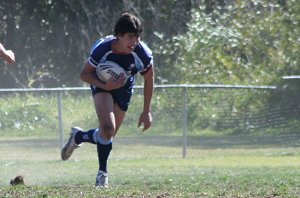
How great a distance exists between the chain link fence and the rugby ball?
6.93 m

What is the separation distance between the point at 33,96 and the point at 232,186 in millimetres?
7655

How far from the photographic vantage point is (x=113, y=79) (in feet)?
33.2

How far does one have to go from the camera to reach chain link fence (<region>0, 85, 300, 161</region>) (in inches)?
678

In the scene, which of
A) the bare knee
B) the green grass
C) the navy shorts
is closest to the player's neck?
the navy shorts

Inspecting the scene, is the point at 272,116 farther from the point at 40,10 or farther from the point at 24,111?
the point at 40,10

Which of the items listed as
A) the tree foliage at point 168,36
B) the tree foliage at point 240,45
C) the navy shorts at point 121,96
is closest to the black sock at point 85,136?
the navy shorts at point 121,96

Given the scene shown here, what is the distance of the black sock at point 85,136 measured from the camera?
417 inches

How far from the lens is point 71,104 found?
17.4m

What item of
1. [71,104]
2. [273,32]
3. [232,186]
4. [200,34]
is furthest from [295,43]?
[232,186]

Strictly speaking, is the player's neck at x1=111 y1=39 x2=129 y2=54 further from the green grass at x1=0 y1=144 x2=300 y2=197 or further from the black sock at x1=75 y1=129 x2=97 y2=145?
the green grass at x1=0 y1=144 x2=300 y2=197

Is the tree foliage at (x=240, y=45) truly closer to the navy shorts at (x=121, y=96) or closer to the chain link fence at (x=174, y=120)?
the chain link fence at (x=174, y=120)

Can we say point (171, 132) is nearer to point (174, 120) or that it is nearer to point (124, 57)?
point (174, 120)

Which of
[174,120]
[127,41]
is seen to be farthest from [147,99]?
[174,120]

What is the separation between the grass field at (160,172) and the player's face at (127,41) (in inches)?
54.4
